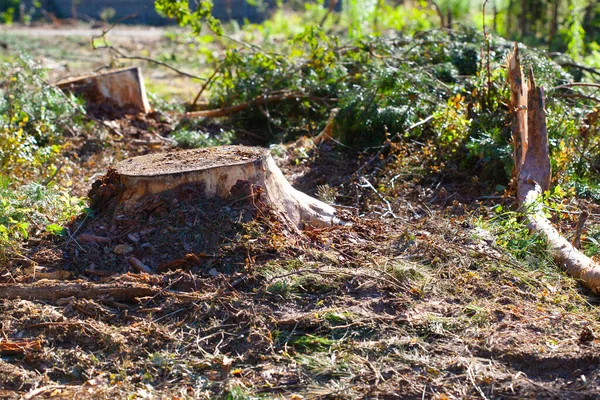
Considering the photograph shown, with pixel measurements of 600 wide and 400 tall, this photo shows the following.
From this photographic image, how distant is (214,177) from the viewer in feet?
13.7

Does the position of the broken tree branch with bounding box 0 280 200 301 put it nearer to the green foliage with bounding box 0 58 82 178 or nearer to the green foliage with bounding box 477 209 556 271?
the green foliage with bounding box 477 209 556 271

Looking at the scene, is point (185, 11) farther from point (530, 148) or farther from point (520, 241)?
point (520, 241)

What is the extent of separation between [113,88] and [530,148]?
4776 mm

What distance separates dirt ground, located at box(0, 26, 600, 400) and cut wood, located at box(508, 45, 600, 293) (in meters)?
0.39

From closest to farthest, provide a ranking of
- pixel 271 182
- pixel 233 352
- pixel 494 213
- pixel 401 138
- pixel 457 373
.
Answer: pixel 457 373
pixel 233 352
pixel 271 182
pixel 494 213
pixel 401 138

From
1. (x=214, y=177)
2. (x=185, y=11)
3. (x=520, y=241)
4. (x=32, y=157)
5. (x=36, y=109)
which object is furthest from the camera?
(x=185, y=11)

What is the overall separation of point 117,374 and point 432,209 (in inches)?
109

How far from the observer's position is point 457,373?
3.17 meters

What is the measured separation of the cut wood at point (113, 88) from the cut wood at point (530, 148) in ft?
14.2

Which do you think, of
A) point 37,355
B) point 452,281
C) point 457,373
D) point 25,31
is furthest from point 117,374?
point 25,31

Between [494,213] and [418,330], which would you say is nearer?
[418,330]

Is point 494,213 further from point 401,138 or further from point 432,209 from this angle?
point 401,138

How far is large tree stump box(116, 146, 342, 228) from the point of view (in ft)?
13.6


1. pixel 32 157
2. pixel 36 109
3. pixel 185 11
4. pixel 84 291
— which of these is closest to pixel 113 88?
pixel 36 109
